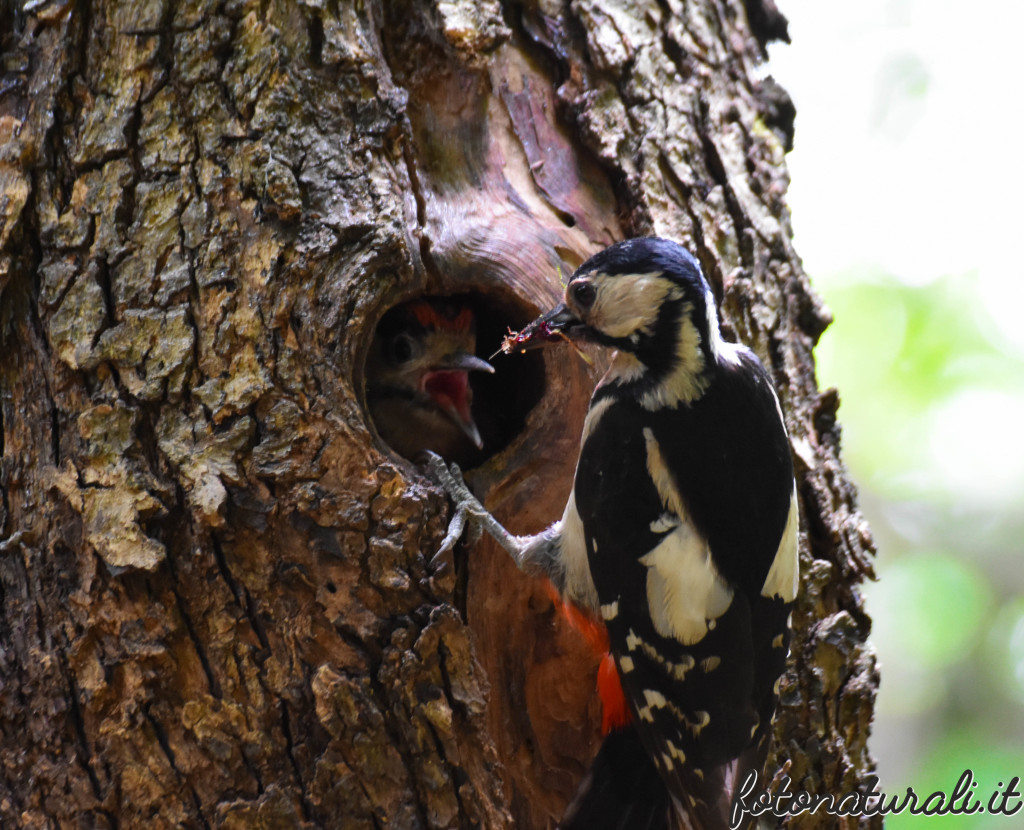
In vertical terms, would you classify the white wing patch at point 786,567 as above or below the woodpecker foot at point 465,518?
below

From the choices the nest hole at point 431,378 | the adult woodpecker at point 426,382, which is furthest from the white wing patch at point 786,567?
the adult woodpecker at point 426,382

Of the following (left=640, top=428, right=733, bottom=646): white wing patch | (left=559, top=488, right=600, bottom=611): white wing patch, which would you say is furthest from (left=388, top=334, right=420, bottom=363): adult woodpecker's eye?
(left=640, top=428, right=733, bottom=646): white wing patch

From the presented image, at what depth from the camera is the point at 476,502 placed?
1982mm

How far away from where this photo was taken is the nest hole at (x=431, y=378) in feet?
9.82

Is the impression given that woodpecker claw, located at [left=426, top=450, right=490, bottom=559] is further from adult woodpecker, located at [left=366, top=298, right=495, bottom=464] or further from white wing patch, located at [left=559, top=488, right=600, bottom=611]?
adult woodpecker, located at [left=366, top=298, right=495, bottom=464]

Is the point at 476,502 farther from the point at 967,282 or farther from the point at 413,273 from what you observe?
the point at 967,282

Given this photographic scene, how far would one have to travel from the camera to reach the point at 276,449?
69.1 inches

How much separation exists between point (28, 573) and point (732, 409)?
1.50m

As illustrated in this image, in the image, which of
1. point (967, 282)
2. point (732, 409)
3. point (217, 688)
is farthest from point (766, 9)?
point (217, 688)

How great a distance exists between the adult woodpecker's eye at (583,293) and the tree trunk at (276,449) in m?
0.18

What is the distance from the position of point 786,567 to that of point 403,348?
5.11 ft

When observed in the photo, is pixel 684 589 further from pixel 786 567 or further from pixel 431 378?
pixel 431 378

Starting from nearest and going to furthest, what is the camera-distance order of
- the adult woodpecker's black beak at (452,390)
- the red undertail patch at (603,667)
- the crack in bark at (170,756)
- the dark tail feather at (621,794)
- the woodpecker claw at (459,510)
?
1. the crack in bark at (170,756)
2. the woodpecker claw at (459,510)
3. the dark tail feather at (621,794)
4. the red undertail patch at (603,667)
5. the adult woodpecker's black beak at (452,390)

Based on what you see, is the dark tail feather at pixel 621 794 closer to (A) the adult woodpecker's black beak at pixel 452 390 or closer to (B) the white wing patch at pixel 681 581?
(B) the white wing patch at pixel 681 581
